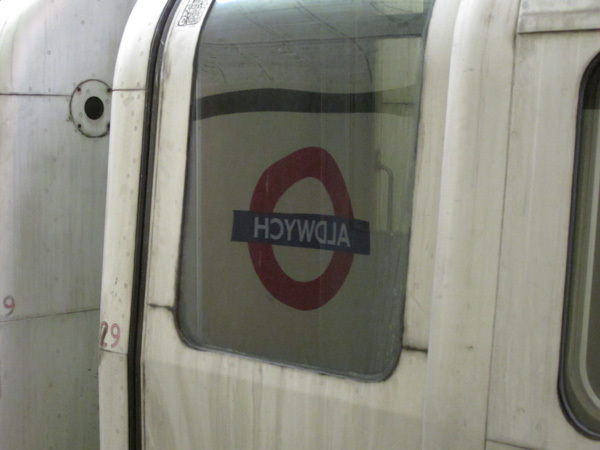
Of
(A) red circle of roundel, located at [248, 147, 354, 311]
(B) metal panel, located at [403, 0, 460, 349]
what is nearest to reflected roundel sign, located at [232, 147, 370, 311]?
(A) red circle of roundel, located at [248, 147, 354, 311]

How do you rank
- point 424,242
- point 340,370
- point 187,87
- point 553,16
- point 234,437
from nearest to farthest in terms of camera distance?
point 553,16 → point 424,242 → point 340,370 → point 234,437 → point 187,87

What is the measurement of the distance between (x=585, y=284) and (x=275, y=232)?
0.72 m

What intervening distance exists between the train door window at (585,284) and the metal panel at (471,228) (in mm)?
121

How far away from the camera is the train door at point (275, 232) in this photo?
1514mm

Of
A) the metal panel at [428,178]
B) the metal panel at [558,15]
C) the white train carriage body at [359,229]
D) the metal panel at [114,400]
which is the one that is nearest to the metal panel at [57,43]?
the white train carriage body at [359,229]

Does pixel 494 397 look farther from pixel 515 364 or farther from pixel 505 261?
pixel 505 261

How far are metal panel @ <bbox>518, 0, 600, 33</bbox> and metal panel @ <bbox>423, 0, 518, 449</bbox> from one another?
25mm

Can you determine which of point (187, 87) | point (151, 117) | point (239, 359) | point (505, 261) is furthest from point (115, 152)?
point (505, 261)

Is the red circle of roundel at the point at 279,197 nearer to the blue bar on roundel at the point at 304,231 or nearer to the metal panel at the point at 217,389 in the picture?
the blue bar on roundel at the point at 304,231

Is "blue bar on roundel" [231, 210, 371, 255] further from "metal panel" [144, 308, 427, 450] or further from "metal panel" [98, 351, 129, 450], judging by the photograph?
"metal panel" [98, 351, 129, 450]

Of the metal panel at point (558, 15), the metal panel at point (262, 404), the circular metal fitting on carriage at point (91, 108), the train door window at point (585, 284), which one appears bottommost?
the metal panel at point (262, 404)

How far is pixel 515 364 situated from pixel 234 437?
0.72m

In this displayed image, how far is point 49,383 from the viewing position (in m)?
2.42

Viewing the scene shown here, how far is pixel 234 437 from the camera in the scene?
5.55 ft
